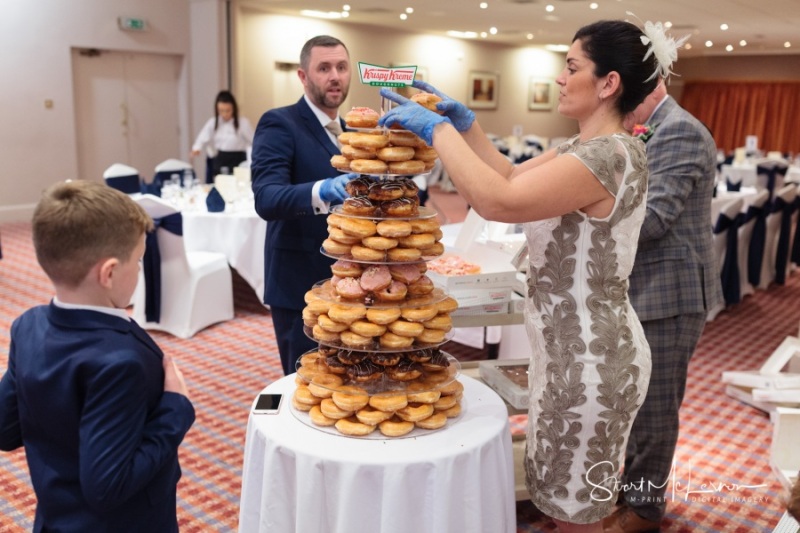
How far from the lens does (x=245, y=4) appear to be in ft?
39.8

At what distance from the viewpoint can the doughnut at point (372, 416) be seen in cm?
178

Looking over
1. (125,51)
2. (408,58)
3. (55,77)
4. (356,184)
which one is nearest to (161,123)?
(125,51)

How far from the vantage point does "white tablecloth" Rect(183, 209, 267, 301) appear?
551 cm

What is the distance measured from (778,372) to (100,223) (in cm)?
421

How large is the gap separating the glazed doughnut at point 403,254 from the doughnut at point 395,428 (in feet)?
1.31

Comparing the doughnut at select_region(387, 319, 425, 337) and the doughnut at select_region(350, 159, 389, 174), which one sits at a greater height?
the doughnut at select_region(350, 159, 389, 174)

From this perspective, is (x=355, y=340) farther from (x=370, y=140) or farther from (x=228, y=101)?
(x=228, y=101)

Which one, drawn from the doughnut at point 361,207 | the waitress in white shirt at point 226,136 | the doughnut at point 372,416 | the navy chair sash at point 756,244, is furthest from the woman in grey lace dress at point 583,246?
the waitress in white shirt at point 226,136

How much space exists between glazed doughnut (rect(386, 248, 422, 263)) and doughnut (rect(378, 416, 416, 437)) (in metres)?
0.40

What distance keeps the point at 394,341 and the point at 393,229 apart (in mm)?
278

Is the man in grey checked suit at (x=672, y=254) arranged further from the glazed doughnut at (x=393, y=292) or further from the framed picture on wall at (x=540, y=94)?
the framed picture on wall at (x=540, y=94)

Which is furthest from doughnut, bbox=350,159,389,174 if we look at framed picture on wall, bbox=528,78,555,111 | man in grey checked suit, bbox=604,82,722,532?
framed picture on wall, bbox=528,78,555,111

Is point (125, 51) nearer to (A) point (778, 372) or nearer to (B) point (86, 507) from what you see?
(A) point (778, 372)

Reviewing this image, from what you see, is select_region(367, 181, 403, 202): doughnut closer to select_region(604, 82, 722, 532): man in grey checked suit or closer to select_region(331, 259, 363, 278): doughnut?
select_region(331, 259, 363, 278): doughnut
